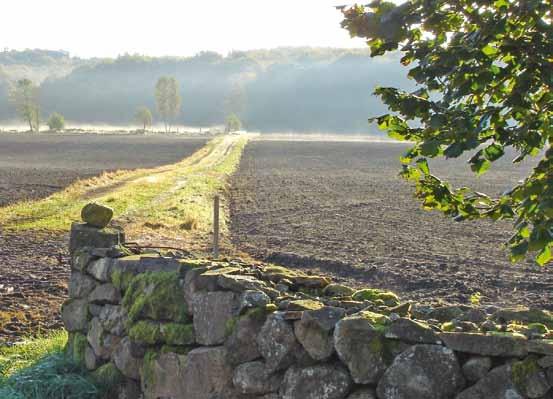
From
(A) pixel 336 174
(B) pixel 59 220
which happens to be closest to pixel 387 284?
(B) pixel 59 220

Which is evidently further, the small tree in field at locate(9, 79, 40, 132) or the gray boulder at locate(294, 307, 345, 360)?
the small tree in field at locate(9, 79, 40, 132)

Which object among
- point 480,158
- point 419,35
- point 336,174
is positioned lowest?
point 336,174

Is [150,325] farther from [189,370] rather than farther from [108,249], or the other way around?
[108,249]

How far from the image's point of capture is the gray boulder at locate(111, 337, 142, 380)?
22.8 feet

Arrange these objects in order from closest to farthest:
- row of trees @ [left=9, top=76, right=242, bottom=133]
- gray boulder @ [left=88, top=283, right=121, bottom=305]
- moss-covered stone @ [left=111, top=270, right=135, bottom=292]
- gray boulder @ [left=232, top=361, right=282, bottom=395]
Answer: gray boulder @ [left=232, top=361, right=282, bottom=395]
moss-covered stone @ [left=111, top=270, right=135, bottom=292]
gray boulder @ [left=88, top=283, right=121, bottom=305]
row of trees @ [left=9, top=76, right=242, bottom=133]

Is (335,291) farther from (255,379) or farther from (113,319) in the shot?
(113,319)

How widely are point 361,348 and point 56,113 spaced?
187 m

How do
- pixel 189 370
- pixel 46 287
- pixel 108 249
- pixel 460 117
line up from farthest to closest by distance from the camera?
pixel 46 287 → pixel 108 249 → pixel 189 370 → pixel 460 117

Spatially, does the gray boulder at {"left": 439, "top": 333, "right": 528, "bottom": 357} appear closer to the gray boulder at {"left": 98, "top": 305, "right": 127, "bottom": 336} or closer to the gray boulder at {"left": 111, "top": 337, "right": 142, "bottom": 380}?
the gray boulder at {"left": 111, "top": 337, "right": 142, "bottom": 380}

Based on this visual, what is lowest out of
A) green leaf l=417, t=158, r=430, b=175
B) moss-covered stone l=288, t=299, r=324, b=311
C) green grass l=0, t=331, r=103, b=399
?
green grass l=0, t=331, r=103, b=399

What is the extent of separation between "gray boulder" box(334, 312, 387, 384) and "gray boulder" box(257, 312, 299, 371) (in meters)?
0.48

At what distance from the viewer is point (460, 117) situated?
466 cm

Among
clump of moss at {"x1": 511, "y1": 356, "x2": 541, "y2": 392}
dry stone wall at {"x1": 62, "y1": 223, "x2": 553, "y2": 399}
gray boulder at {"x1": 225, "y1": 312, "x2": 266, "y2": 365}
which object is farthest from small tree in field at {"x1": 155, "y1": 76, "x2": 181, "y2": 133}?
clump of moss at {"x1": 511, "y1": 356, "x2": 541, "y2": 392}

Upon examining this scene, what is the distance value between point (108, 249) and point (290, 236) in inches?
494
